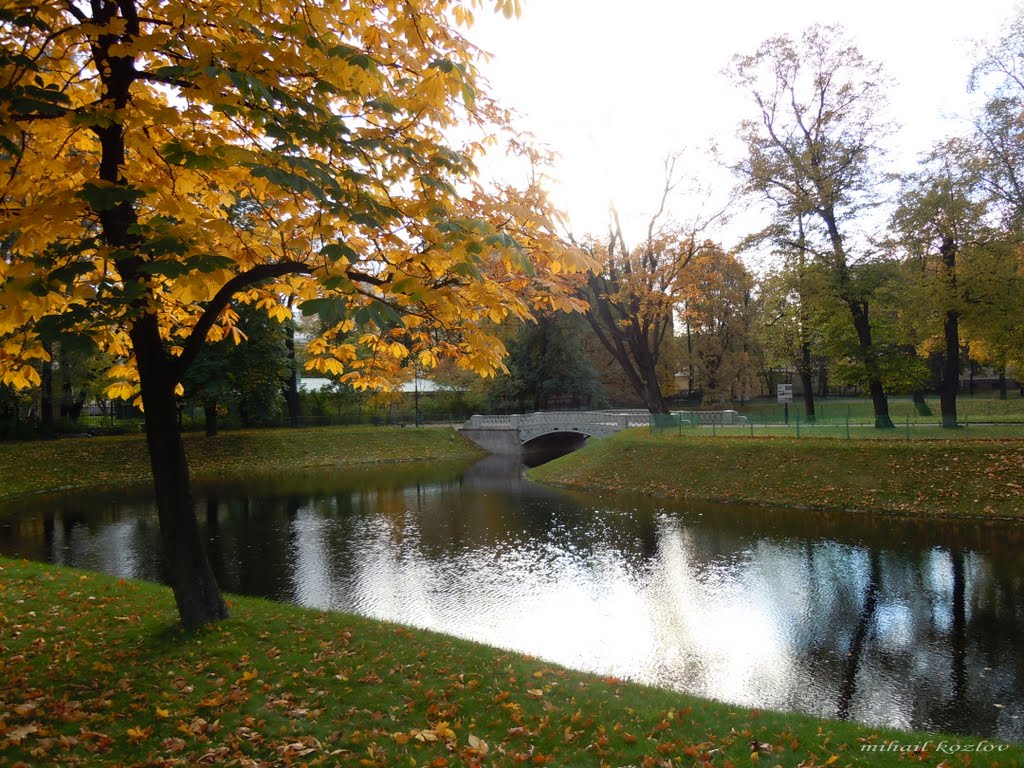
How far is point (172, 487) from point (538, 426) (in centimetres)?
3507

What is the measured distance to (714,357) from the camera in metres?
49.2

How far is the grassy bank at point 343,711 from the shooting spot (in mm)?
4375

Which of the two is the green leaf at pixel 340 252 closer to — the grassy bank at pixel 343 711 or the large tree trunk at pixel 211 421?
the grassy bank at pixel 343 711

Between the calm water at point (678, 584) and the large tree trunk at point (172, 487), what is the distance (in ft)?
12.7

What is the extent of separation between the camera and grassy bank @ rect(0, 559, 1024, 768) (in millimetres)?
4375

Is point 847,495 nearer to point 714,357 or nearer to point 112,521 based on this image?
point 112,521

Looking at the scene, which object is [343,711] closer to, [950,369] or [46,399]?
[950,369]

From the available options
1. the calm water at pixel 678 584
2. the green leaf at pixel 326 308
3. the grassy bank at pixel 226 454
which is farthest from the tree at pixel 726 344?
the green leaf at pixel 326 308

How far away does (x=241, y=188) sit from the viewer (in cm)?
589

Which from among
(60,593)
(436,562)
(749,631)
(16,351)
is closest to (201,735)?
(16,351)

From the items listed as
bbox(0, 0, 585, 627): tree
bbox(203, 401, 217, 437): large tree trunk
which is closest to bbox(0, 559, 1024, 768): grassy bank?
bbox(0, 0, 585, 627): tree

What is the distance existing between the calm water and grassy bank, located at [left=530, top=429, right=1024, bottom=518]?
1.34 m

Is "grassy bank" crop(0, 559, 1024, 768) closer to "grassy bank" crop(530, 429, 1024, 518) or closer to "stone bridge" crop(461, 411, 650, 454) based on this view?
"grassy bank" crop(530, 429, 1024, 518)

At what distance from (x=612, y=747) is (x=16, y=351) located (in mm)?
6038
